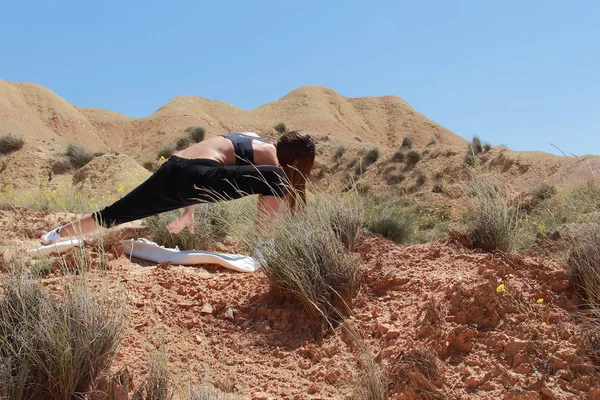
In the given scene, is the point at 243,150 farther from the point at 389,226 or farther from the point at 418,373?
the point at 389,226

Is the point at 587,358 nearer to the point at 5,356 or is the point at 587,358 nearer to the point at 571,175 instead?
the point at 5,356

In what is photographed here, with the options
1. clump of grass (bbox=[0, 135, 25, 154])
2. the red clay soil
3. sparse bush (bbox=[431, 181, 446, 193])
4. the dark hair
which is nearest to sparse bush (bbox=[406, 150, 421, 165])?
sparse bush (bbox=[431, 181, 446, 193])

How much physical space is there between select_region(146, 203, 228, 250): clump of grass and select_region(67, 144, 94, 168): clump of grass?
46.8ft

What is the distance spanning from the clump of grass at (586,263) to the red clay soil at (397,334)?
69 mm

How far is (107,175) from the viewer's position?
14938 mm

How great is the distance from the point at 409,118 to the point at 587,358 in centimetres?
5284

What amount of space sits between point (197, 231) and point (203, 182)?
1.26 meters

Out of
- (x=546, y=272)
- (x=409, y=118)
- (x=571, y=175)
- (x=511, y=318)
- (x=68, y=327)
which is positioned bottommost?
(x=68, y=327)

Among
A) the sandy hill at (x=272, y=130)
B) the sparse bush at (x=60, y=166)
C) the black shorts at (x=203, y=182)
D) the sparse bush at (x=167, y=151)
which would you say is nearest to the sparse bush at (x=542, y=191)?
the sandy hill at (x=272, y=130)

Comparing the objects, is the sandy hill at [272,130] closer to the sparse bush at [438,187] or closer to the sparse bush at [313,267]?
the sparse bush at [438,187]

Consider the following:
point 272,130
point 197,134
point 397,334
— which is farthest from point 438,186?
point 397,334

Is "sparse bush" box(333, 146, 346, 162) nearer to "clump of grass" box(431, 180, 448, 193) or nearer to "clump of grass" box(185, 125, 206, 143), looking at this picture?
"clump of grass" box(431, 180, 448, 193)

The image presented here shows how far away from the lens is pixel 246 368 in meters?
2.91

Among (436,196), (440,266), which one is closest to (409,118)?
(436,196)
